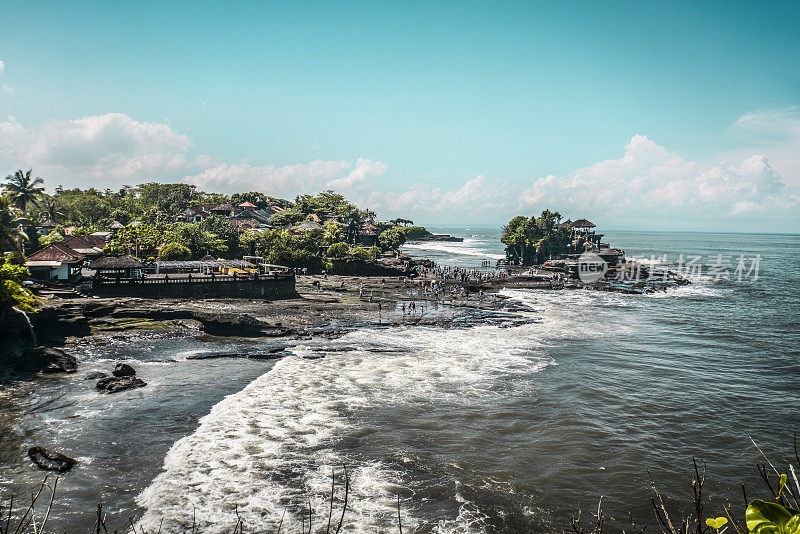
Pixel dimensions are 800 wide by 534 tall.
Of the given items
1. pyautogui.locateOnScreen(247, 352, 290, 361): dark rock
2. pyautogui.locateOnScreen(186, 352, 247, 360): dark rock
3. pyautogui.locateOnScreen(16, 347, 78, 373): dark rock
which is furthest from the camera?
pyautogui.locateOnScreen(247, 352, 290, 361): dark rock

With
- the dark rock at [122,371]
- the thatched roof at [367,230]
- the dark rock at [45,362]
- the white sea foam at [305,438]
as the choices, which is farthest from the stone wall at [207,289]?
the thatched roof at [367,230]

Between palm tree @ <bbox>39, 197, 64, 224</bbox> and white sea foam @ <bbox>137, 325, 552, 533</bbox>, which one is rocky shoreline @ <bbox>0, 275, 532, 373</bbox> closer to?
white sea foam @ <bbox>137, 325, 552, 533</bbox>

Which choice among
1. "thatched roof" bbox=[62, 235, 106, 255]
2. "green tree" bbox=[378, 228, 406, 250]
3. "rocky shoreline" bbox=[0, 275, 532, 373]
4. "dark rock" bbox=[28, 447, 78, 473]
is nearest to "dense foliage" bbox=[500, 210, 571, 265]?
"green tree" bbox=[378, 228, 406, 250]

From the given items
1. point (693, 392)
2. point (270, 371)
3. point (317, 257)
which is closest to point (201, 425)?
point (270, 371)

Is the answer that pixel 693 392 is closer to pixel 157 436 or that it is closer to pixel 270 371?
pixel 270 371

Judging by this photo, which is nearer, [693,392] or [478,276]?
[693,392]

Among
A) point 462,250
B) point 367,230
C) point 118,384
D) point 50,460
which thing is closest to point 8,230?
point 118,384

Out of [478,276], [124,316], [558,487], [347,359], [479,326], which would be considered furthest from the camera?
[478,276]
